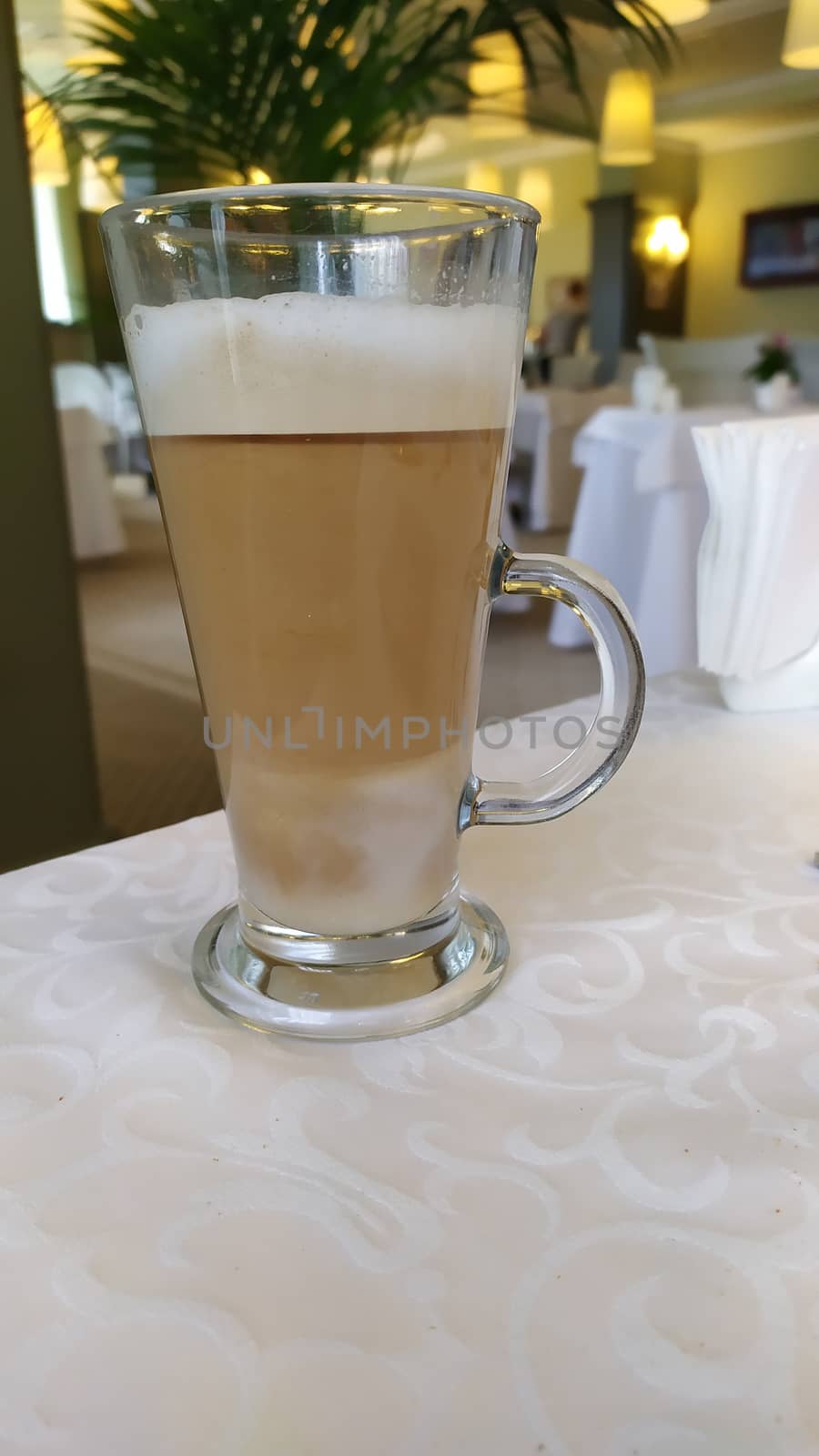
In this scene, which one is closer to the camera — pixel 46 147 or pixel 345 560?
pixel 345 560

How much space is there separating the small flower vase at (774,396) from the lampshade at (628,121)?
1.00 meters

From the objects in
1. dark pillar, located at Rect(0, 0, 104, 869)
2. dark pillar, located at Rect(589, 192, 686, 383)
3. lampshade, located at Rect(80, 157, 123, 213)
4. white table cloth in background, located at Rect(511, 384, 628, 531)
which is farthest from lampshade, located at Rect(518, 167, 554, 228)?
dark pillar, located at Rect(0, 0, 104, 869)

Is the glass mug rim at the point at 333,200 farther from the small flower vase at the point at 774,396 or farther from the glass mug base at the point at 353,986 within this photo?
the small flower vase at the point at 774,396

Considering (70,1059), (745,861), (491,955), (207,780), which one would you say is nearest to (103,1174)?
(70,1059)

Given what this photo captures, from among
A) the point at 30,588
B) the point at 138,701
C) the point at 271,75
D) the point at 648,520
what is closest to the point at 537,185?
the point at 648,520

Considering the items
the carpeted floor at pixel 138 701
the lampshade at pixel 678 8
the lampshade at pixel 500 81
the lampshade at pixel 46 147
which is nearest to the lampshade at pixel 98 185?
the lampshade at pixel 46 147

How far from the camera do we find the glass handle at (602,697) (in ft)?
1.25

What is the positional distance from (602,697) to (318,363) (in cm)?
17

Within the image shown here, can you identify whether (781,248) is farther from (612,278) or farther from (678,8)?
(678,8)

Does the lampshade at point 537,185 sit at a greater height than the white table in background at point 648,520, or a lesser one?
greater

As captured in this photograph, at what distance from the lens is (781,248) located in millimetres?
4289

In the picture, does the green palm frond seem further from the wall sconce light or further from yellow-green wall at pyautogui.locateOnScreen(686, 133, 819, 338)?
yellow-green wall at pyautogui.locateOnScreen(686, 133, 819, 338)

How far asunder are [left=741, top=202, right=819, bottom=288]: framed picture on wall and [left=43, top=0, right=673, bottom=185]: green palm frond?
3.31m

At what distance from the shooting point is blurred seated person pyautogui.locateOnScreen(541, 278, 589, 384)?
370cm
